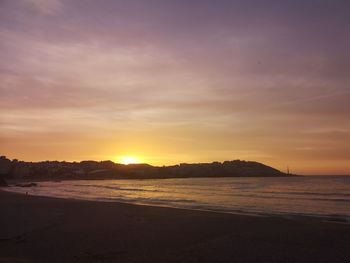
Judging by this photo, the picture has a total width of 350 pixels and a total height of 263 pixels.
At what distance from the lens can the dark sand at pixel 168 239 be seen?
12445mm

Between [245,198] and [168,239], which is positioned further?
[245,198]

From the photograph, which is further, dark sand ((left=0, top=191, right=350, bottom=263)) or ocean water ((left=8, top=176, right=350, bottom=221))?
ocean water ((left=8, top=176, right=350, bottom=221))

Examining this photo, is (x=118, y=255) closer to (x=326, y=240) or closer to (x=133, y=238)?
(x=133, y=238)

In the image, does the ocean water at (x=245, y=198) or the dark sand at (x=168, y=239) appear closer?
the dark sand at (x=168, y=239)

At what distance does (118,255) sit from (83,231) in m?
5.24

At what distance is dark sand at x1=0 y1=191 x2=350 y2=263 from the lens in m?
12.4

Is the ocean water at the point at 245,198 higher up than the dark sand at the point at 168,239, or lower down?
higher up

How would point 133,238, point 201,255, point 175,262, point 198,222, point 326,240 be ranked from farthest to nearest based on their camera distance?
1. point 198,222
2. point 133,238
3. point 326,240
4. point 201,255
5. point 175,262

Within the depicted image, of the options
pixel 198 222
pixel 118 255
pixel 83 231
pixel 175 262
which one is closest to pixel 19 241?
pixel 83 231

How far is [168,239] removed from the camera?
621 inches

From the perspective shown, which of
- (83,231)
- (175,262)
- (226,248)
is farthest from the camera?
(83,231)

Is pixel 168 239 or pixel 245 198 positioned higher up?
pixel 245 198

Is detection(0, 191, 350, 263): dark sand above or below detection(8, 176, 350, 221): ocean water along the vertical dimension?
below

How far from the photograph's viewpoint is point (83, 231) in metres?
17.6
